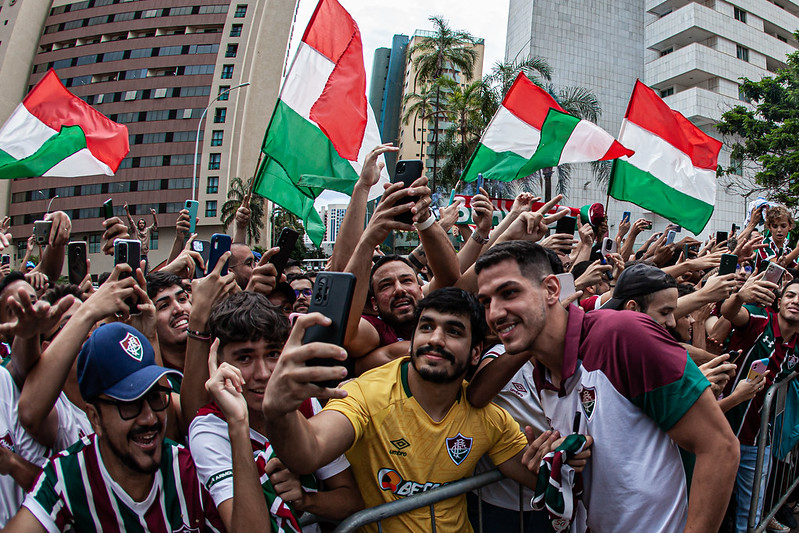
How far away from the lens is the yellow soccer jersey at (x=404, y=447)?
224 cm

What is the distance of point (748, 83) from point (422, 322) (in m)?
Answer: 25.2

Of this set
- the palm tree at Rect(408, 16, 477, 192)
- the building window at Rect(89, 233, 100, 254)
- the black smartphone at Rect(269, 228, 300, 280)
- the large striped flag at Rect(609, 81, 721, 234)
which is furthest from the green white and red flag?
the building window at Rect(89, 233, 100, 254)

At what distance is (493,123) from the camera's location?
725 centimetres

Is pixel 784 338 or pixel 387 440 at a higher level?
pixel 784 338

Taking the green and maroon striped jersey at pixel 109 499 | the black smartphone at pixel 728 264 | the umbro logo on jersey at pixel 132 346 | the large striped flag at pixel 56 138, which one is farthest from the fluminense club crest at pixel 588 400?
the large striped flag at pixel 56 138

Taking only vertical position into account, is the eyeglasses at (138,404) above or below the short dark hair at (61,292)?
below

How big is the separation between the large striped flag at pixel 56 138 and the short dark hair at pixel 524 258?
614 cm

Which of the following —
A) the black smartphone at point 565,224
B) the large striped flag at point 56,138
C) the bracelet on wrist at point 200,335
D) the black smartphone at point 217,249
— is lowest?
the bracelet on wrist at point 200,335

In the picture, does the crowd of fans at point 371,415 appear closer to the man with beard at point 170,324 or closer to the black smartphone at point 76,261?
the man with beard at point 170,324

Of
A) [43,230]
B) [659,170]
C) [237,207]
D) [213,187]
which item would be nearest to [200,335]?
[43,230]

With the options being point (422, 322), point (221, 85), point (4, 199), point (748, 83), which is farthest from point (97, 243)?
point (422, 322)

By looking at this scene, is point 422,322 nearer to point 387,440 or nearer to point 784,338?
point 387,440

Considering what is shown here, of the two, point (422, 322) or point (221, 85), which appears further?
point (221, 85)

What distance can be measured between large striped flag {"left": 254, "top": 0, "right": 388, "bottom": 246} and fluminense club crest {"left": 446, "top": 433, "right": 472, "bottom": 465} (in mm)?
3812
